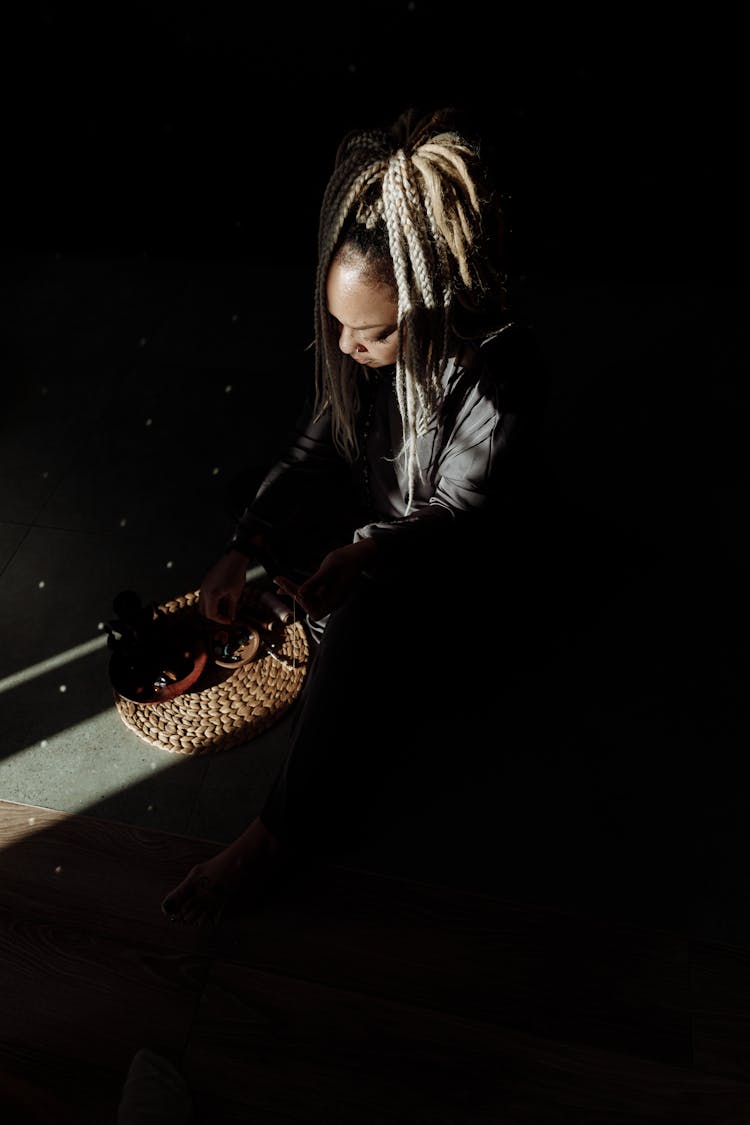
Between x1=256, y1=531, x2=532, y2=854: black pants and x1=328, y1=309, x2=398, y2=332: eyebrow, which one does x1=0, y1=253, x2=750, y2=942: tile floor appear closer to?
x1=256, y1=531, x2=532, y2=854: black pants

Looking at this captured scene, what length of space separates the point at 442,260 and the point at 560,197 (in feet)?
5.00

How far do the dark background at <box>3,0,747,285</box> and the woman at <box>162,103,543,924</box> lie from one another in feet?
4.04

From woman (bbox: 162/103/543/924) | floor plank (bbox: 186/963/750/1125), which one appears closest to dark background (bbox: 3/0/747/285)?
woman (bbox: 162/103/543/924)

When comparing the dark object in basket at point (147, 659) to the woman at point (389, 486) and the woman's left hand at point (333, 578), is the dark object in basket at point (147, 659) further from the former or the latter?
the woman's left hand at point (333, 578)

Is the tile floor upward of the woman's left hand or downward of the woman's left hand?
downward

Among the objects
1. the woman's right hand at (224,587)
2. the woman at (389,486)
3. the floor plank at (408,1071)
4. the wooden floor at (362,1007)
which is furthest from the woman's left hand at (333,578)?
the floor plank at (408,1071)

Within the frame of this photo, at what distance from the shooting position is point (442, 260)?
93 centimetres

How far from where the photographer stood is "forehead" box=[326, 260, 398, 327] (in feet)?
3.12

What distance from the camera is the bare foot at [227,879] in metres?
1.22

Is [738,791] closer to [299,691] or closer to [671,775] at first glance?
[671,775]

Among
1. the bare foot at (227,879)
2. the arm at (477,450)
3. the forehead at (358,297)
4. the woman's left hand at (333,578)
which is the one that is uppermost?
the forehead at (358,297)

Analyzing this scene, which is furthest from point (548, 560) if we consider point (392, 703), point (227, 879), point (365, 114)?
point (365, 114)

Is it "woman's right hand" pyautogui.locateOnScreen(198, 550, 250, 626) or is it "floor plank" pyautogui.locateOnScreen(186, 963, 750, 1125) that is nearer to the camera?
"floor plank" pyautogui.locateOnScreen(186, 963, 750, 1125)

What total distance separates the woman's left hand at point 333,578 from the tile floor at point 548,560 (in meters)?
0.40
